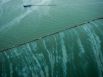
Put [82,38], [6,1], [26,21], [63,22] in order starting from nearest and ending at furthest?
[82,38] → [63,22] → [26,21] → [6,1]

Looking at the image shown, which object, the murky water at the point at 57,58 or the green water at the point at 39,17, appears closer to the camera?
the murky water at the point at 57,58

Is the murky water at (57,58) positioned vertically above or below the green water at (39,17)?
below

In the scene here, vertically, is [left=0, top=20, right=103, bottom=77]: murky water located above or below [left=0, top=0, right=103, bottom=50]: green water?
below

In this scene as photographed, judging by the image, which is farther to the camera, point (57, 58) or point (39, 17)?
point (39, 17)

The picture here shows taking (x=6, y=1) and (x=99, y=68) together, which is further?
(x=6, y=1)

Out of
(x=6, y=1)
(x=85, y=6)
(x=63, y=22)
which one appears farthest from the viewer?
(x=6, y=1)

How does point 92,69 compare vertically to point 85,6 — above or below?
below

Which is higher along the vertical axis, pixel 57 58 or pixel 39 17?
pixel 39 17

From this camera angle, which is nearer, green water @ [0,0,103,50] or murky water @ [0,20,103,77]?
murky water @ [0,20,103,77]

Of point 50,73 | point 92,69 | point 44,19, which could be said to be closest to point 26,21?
point 44,19

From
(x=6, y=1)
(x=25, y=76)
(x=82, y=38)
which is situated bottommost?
(x=25, y=76)

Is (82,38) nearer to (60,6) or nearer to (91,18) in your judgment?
(91,18)
